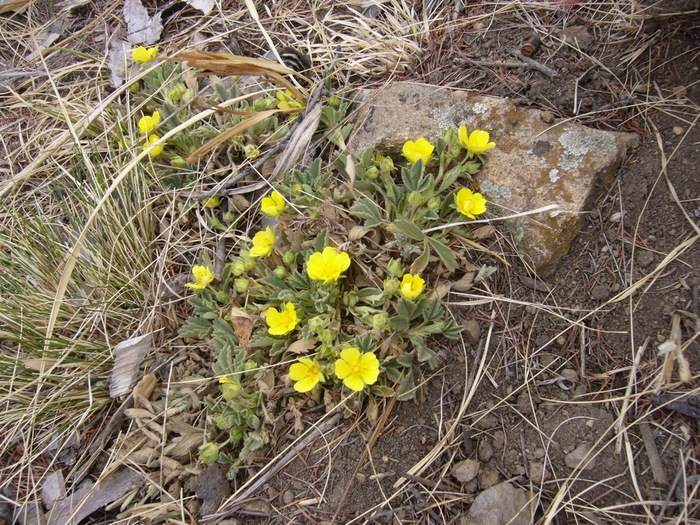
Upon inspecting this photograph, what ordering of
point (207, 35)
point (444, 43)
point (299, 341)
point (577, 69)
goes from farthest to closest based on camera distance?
1. point (207, 35)
2. point (444, 43)
3. point (577, 69)
4. point (299, 341)

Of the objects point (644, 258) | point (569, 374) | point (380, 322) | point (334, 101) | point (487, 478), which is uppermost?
point (334, 101)

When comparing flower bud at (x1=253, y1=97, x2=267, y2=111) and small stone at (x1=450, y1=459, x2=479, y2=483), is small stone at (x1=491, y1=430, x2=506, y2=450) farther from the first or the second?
flower bud at (x1=253, y1=97, x2=267, y2=111)

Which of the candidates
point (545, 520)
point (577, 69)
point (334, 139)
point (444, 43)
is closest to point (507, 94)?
point (577, 69)

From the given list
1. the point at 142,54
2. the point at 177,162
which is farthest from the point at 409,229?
the point at 142,54

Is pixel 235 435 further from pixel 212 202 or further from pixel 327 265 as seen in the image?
pixel 212 202

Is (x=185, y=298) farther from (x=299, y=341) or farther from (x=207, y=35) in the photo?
(x=207, y=35)

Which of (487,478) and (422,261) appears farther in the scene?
(422,261)

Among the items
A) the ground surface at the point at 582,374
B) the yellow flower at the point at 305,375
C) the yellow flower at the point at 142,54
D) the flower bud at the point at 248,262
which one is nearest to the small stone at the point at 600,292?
the ground surface at the point at 582,374

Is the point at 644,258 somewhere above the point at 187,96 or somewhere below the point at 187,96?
below
